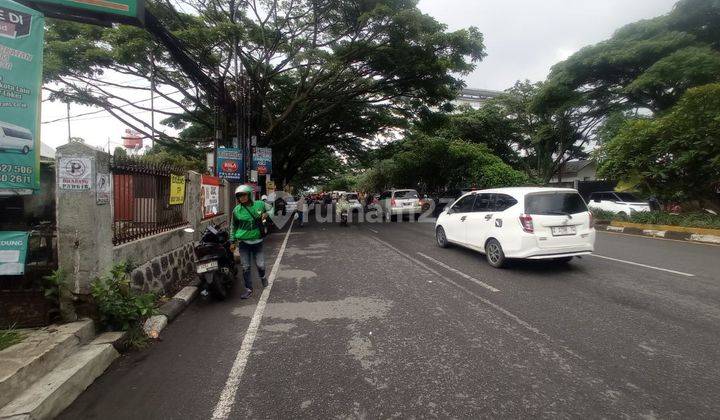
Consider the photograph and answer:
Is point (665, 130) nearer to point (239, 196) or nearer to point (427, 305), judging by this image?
point (427, 305)

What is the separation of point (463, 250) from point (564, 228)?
311cm

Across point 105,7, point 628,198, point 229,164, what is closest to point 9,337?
point 105,7

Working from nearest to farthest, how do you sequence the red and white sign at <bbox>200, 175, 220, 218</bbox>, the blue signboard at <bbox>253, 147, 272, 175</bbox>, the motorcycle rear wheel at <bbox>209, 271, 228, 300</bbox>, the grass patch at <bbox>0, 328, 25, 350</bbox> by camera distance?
the grass patch at <bbox>0, 328, 25, 350</bbox> → the motorcycle rear wheel at <bbox>209, 271, 228, 300</bbox> → the red and white sign at <bbox>200, 175, 220, 218</bbox> → the blue signboard at <bbox>253, 147, 272, 175</bbox>

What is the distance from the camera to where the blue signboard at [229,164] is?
47.4 ft

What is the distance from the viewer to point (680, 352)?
11.3 ft

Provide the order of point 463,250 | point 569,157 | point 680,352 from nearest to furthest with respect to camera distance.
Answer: point 680,352
point 463,250
point 569,157

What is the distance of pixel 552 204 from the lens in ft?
21.5

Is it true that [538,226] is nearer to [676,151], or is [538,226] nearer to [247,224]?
[247,224]

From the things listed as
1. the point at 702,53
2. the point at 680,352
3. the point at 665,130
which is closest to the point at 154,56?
the point at 680,352

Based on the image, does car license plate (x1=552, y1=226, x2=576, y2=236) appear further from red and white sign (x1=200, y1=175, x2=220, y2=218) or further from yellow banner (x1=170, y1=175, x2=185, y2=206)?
red and white sign (x1=200, y1=175, x2=220, y2=218)

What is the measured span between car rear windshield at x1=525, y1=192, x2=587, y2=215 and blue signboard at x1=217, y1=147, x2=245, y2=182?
38.3ft

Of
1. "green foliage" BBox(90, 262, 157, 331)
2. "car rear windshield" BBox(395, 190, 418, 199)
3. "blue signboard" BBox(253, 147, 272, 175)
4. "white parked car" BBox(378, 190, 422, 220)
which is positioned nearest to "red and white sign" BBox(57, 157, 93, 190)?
"green foliage" BBox(90, 262, 157, 331)

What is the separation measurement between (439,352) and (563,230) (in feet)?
14.1

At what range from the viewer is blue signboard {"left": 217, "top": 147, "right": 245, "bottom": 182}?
14438 millimetres
